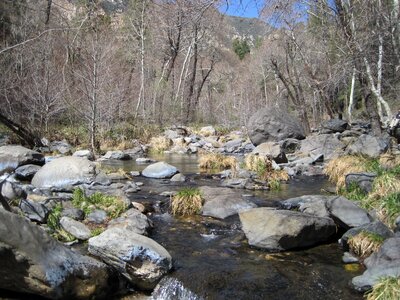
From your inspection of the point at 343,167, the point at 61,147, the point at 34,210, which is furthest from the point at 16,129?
the point at 61,147

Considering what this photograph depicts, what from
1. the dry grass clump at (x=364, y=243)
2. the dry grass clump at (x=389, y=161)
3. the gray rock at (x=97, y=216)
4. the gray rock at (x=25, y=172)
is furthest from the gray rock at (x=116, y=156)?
the dry grass clump at (x=364, y=243)

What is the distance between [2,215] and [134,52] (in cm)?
3135

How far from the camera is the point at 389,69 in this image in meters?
17.2

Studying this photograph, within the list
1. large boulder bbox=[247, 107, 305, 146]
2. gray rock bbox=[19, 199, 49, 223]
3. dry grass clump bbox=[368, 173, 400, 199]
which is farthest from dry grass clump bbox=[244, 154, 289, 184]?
large boulder bbox=[247, 107, 305, 146]

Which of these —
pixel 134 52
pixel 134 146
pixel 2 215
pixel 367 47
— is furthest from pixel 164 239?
pixel 134 52

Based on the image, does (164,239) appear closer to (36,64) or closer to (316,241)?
(316,241)

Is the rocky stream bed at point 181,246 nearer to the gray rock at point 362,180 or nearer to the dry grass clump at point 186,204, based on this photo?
the dry grass clump at point 186,204

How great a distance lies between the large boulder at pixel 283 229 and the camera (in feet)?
22.0

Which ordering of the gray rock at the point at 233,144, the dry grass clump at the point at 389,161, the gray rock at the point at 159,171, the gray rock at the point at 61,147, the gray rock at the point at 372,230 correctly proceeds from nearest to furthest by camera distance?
the gray rock at the point at 372,230
the dry grass clump at the point at 389,161
the gray rock at the point at 159,171
the gray rock at the point at 61,147
the gray rock at the point at 233,144

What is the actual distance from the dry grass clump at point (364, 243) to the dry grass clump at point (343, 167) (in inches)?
193

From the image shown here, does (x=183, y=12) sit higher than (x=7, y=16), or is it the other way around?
(x=7, y=16)

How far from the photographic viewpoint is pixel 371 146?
1376 cm

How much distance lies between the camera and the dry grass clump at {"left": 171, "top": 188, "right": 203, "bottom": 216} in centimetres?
895

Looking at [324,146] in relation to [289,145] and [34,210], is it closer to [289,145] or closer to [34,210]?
[289,145]
